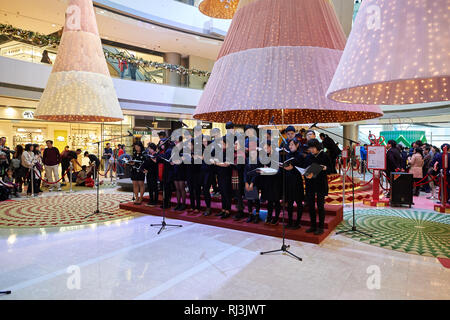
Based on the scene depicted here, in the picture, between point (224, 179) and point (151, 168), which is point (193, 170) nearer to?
point (224, 179)

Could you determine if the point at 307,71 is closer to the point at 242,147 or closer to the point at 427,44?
the point at 427,44

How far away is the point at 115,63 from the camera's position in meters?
13.8

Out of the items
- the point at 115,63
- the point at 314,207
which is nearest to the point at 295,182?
the point at 314,207

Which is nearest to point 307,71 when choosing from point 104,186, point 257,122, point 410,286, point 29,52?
point 257,122

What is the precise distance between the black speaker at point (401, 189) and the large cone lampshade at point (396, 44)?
26.3 feet

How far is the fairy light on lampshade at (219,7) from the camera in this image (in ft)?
8.50

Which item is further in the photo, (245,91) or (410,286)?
(410,286)

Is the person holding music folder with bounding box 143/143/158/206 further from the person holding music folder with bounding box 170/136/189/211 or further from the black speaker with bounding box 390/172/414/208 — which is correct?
the black speaker with bounding box 390/172/414/208

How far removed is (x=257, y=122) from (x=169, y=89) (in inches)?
578

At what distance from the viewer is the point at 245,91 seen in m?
1.19

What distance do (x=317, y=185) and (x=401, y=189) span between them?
169 inches

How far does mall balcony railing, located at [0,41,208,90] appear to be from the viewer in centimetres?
1057

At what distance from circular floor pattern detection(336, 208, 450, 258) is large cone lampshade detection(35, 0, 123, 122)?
4745 mm

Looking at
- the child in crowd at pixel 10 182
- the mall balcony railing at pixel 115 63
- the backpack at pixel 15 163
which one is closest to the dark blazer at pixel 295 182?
the child in crowd at pixel 10 182
